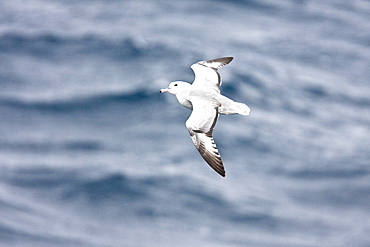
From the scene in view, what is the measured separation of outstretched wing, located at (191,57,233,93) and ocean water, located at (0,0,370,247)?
361 centimetres

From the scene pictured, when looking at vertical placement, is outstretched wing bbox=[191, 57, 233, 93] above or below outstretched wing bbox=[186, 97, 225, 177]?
above

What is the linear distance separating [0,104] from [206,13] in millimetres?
→ 7722

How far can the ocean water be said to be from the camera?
1605 centimetres

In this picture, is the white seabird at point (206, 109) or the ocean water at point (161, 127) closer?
the white seabird at point (206, 109)

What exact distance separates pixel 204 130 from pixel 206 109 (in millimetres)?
482

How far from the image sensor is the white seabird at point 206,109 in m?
11.1

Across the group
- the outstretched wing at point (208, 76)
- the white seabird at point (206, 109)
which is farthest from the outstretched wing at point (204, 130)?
the outstretched wing at point (208, 76)

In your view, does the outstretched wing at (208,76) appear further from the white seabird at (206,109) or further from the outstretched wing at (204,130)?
the outstretched wing at (204,130)

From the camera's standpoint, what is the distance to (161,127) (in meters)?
16.8

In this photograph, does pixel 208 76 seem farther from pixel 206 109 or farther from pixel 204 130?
pixel 204 130

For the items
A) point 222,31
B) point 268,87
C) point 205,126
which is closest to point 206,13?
point 222,31

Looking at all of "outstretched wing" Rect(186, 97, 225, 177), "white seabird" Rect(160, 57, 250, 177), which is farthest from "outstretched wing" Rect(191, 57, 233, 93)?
"outstretched wing" Rect(186, 97, 225, 177)

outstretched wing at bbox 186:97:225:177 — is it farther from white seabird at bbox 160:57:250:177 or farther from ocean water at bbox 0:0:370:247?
ocean water at bbox 0:0:370:247

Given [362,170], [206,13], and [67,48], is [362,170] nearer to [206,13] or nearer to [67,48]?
[206,13]
